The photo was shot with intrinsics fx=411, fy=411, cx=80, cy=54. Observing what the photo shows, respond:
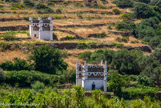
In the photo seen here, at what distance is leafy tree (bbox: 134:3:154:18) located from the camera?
7556 cm

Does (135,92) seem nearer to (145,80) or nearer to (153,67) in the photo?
(145,80)

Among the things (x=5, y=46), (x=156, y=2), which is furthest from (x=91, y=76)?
(x=156, y=2)

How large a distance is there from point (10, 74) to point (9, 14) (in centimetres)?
2312

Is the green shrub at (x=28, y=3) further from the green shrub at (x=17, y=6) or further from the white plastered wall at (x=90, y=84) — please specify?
the white plastered wall at (x=90, y=84)

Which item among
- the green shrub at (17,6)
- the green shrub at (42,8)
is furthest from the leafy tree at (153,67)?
the green shrub at (17,6)

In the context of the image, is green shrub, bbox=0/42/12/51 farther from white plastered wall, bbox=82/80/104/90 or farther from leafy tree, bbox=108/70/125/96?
leafy tree, bbox=108/70/125/96

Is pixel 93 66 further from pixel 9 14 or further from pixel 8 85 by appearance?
pixel 9 14

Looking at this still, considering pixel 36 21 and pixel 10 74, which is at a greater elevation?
pixel 36 21

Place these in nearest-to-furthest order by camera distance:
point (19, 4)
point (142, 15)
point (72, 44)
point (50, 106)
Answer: point (50, 106) → point (72, 44) → point (19, 4) → point (142, 15)

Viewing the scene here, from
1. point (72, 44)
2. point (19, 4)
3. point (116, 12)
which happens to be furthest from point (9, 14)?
point (116, 12)

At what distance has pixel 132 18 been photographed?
74.0 metres

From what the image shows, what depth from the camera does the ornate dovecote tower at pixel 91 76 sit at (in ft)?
140

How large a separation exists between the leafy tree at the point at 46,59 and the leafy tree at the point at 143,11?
32.1 metres

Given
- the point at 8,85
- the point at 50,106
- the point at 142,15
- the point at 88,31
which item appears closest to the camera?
the point at 50,106
